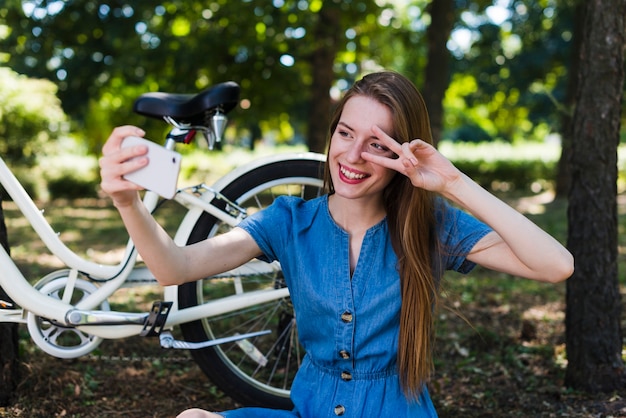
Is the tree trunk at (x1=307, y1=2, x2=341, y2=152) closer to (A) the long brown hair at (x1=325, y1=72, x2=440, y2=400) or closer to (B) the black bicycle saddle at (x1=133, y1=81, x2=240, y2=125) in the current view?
(B) the black bicycle saddle at (x1=133, y1=81, x2=240, y2=125)

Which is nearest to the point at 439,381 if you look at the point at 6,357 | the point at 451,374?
the point at 451,374

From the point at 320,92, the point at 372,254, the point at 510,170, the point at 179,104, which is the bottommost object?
the point at 372,254

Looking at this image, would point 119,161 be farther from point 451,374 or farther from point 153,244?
point 451,374

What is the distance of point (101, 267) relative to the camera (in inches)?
107

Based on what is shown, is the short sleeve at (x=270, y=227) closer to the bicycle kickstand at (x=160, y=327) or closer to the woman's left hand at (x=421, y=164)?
the woman's left hand at (x=421, y=164)

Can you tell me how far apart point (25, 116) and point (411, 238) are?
502 inches

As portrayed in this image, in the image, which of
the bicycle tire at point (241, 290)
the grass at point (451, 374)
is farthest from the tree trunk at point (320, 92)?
the bicycle tire at point (241, 290)

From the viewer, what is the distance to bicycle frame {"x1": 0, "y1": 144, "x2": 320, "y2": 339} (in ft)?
8.33

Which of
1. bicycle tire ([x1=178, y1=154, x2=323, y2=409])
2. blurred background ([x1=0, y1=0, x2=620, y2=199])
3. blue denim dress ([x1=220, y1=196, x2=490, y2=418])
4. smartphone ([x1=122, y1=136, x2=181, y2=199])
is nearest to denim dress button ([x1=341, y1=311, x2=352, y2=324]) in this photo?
blue denim dress ([x1=220, y1=196, x2=490, y2=418])

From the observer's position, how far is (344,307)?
198 cm

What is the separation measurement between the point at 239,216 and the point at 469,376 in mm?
1391

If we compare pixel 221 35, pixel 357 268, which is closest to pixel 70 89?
pixel 221 35

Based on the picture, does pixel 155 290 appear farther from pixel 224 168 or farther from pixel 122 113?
pixel 224 168

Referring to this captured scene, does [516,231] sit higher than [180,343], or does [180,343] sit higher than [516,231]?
[516,231]
